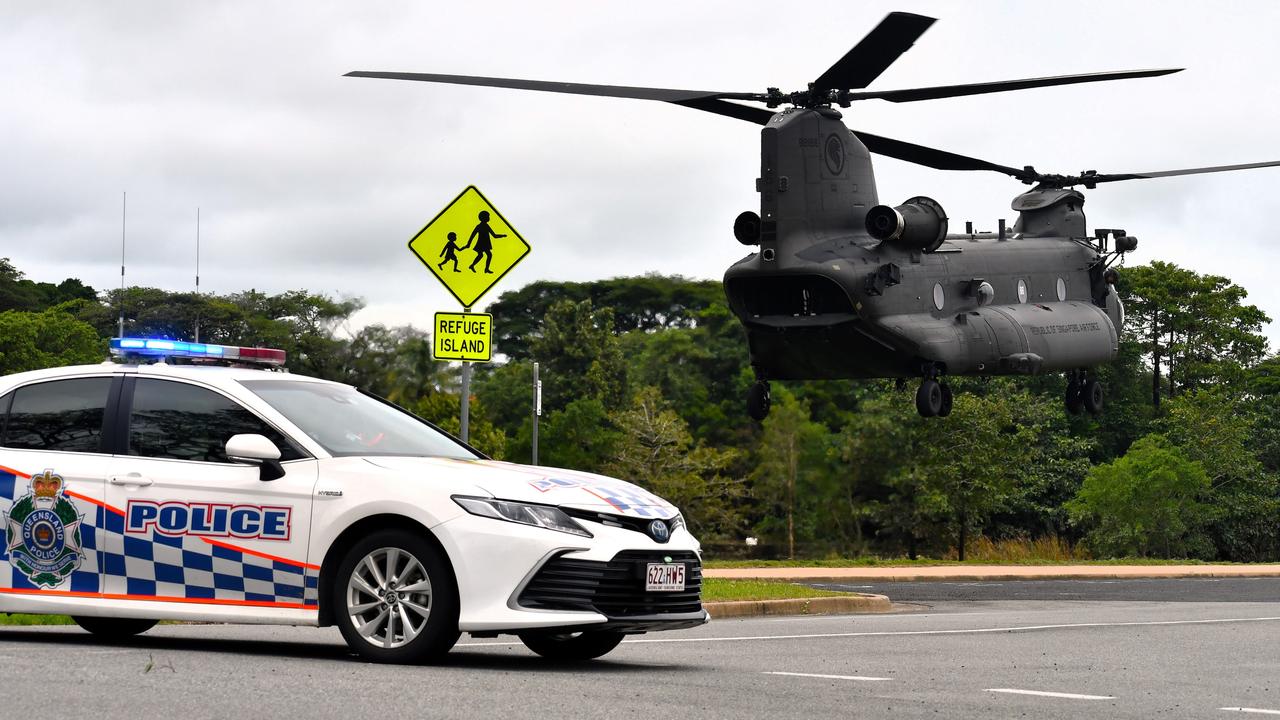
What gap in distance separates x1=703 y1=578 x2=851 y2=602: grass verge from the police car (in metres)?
8.07

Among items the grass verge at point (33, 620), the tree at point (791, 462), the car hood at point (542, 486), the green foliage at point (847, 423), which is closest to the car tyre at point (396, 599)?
the car hood at point (542, 486)

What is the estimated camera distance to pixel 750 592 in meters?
19.4

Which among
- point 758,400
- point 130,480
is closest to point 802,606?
point 130,480

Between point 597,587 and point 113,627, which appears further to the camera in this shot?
point 113,627

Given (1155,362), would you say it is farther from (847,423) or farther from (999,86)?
(999,86)

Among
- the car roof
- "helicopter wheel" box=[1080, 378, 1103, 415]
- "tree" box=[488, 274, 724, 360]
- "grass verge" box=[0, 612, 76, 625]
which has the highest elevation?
"tree" box=[488, 274, 724, 360]

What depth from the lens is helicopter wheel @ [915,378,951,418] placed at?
28469 millimetres

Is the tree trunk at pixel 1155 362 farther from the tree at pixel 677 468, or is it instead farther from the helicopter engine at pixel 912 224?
the helicopter engine at pixel 912 224

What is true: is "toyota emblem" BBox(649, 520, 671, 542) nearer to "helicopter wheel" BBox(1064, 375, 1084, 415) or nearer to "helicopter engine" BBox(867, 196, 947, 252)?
"helicopter engine" BBox(867, 196, 947, 252)

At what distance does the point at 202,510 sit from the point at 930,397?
799 inches

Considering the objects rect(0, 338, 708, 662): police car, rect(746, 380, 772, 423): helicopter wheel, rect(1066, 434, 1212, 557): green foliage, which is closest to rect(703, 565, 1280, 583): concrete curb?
rect(746, 380, 772, 423): helicopter wheel

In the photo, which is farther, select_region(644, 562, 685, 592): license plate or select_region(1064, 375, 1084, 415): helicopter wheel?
select_region(1064, 375, 1084, 415): helicopter wheel

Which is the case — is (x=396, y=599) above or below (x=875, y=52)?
below

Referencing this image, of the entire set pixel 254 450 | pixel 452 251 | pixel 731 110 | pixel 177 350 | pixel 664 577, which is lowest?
pixel 664 577
